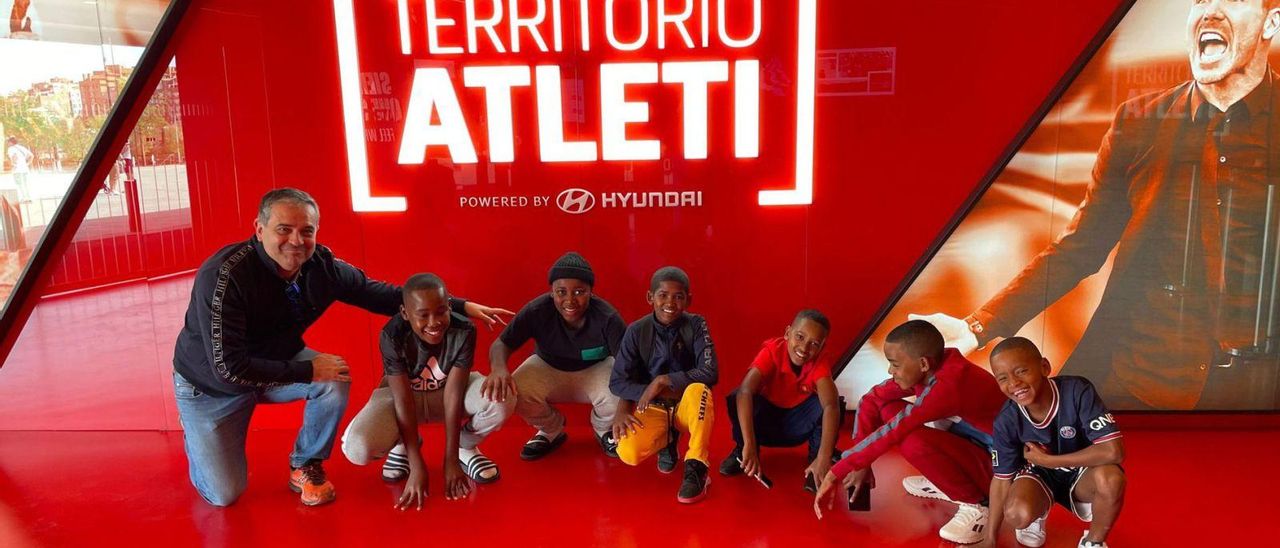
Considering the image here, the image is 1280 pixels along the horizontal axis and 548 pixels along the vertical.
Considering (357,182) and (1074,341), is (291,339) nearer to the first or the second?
(357,182)

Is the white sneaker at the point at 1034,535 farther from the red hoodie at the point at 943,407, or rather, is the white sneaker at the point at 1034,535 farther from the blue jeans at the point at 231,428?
the blue jeans at the point at 231,428

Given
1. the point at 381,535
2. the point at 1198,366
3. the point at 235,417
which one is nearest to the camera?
the point at 381,535

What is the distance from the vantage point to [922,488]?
11.0 ft

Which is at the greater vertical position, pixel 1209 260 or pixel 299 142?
pixel 299 142

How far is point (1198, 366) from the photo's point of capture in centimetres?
388

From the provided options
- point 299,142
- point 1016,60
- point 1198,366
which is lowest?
point 1198,366

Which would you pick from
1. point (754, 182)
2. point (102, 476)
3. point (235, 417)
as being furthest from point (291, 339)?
point (754, 182)

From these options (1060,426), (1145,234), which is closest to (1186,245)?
(1145,234)

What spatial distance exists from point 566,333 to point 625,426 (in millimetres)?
580

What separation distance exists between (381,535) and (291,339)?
3.14ft

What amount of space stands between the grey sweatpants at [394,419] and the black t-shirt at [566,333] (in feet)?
0.96

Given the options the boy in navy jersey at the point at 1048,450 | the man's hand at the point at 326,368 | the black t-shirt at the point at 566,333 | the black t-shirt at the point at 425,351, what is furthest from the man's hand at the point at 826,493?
the man's hand at the point at 326,368

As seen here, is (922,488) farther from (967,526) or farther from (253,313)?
(253,313)

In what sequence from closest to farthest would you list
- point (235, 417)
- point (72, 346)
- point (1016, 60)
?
point (235, 417), point (1016, 60), point (72, 346)
